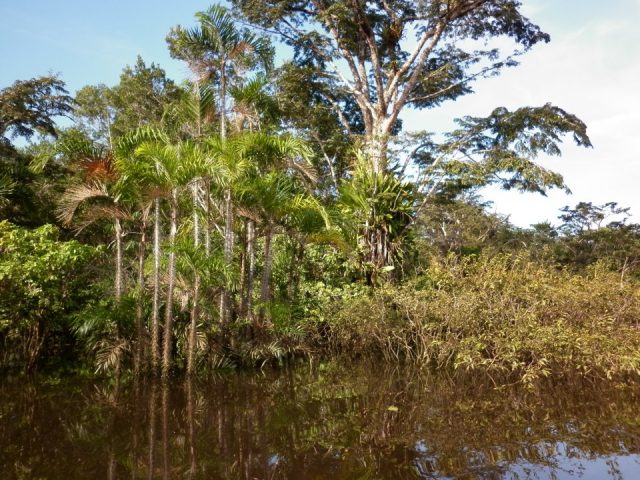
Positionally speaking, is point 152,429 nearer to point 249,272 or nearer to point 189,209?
point 249,272

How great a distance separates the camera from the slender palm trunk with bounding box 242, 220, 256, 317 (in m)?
8.13

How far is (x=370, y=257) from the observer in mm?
10961

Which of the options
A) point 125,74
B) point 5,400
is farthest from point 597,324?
point 125,74

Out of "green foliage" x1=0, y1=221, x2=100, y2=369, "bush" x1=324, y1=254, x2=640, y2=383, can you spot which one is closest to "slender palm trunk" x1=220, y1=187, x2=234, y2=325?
"bush" x1=324, y1=254, x2=640, y2=383

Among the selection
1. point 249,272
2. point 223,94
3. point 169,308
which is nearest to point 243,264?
point 249,272

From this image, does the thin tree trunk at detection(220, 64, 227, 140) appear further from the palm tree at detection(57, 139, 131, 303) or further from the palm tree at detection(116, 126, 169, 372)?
the palm tree at detection(57, 139, 131, 303)

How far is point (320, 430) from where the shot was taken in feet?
16.1

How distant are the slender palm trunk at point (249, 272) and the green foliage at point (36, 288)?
2.49m

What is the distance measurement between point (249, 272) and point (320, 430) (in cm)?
381

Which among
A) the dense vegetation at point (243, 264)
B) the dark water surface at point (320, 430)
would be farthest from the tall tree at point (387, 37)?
the dark water surface at point (320, 430)

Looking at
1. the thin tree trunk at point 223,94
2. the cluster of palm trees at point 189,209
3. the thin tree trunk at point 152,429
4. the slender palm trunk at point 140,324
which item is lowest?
the thin tree trunk at point 152,429

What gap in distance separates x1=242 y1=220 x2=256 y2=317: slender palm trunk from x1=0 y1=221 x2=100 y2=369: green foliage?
2.49m

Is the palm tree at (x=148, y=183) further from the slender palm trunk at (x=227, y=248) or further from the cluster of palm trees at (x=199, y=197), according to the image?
the slender palm trunk at (x=227, y=248)

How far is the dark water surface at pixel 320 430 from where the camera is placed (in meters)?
3.92
